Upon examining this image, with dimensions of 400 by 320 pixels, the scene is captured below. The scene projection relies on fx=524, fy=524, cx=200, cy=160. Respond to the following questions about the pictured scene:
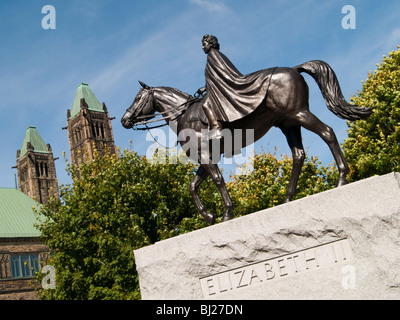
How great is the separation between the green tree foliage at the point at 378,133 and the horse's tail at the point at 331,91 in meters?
15.4

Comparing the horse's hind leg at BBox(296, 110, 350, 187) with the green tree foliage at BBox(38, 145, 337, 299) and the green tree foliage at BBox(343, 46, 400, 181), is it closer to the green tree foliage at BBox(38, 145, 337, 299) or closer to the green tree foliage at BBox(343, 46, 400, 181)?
the green tree foliage at BBox(343, 46, 400, 181)

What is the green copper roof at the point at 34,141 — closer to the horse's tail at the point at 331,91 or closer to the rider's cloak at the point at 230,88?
the rider's cloak at the point at 230,88

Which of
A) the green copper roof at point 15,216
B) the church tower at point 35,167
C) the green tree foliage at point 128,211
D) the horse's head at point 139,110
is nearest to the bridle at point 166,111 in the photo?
the horse's head at point 139,110

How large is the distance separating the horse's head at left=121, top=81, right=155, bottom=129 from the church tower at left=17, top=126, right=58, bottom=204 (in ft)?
367

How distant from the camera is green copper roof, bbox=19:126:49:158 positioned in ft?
402

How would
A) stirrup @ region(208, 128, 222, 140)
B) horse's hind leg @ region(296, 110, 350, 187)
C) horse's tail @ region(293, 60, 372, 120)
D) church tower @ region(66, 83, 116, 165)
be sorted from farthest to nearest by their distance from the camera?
church tower @ region(66, 83, 116, 165)
stirrup @ region(208, 128, 222, 140)
horse's tail @ region(293, 60, 372, 120)
horse's hind leg @ region(296, 110, 350, 187)

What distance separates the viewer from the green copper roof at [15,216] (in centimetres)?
6019

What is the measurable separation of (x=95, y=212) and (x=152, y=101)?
61.9 ft

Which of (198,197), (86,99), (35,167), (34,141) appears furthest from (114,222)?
(86,99)

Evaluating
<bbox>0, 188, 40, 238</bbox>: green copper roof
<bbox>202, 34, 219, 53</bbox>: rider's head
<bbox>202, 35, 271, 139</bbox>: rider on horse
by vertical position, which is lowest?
<bbox>202, 35, 271, 139</bbox>: rider on horse

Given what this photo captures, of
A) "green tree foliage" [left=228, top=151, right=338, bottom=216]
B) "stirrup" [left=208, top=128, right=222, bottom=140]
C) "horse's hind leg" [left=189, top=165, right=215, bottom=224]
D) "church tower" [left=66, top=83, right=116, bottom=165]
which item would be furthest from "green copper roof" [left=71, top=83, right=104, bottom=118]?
"stirrup" [left=208, top=128, right=222, bottom=140]

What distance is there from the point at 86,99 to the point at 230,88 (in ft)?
413

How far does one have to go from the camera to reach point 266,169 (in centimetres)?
2759
